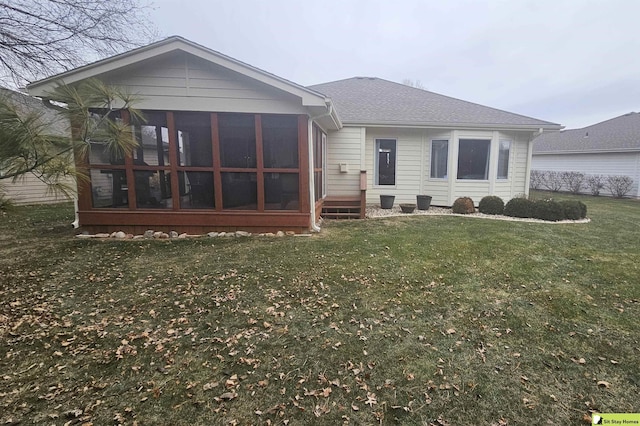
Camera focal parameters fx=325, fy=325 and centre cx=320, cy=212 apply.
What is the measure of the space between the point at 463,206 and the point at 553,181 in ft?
40.6

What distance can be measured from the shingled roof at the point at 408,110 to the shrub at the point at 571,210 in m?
2.69

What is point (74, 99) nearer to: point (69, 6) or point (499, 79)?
point (69, 6)

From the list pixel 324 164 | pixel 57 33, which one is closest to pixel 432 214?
pixel 324 164

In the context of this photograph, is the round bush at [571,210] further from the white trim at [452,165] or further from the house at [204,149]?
the house at [204,149]

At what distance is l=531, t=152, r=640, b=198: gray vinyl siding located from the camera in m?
14.9

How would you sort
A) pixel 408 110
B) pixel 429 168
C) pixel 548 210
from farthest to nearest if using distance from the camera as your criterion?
pixel 408 110, pixel 429 168, pixel 548 210

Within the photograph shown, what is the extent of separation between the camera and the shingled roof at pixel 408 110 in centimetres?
988

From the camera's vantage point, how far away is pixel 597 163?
1673 centimetres

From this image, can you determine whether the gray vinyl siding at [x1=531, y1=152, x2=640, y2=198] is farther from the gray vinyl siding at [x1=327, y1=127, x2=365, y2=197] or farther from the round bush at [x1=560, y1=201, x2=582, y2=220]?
the gray vinyl siding at [x1=327, y1=127, x2=365, y2=197]

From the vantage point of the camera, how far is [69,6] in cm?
657

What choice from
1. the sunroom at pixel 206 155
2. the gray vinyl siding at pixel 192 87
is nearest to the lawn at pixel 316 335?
the sunroom at pixel 206 155

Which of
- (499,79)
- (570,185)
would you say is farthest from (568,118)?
(570,185)

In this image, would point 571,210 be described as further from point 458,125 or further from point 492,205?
point 458,125

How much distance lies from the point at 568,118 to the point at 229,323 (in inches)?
1542
